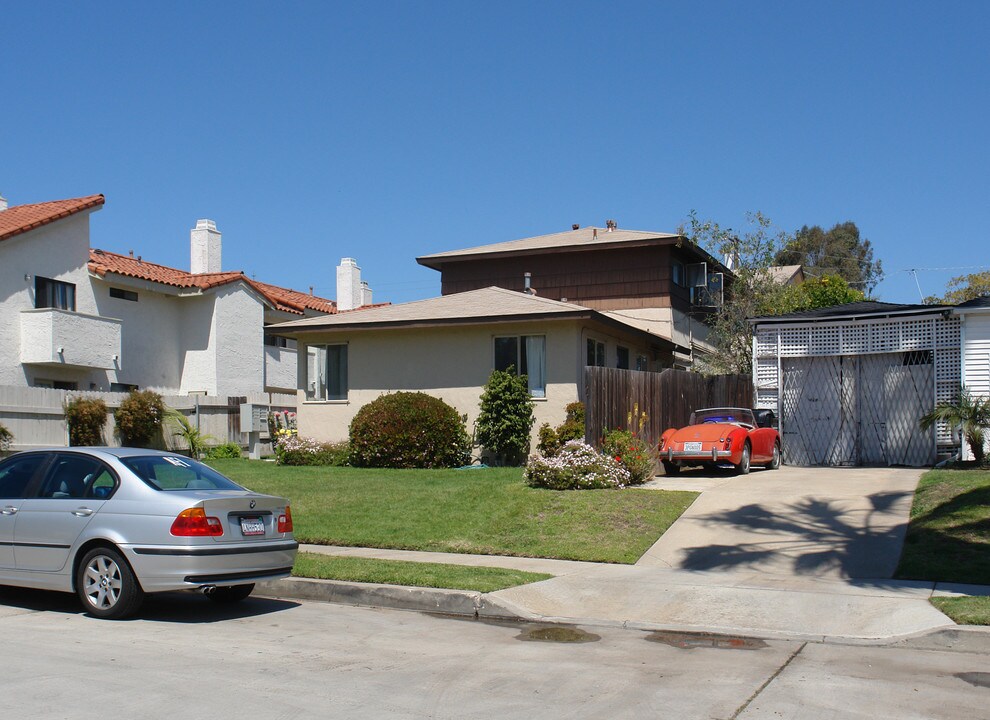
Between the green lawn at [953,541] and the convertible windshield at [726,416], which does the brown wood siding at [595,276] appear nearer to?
the convertible windshield at [726,416]

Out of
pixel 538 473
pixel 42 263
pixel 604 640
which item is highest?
pixel 42 263

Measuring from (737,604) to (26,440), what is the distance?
1804 centimetres

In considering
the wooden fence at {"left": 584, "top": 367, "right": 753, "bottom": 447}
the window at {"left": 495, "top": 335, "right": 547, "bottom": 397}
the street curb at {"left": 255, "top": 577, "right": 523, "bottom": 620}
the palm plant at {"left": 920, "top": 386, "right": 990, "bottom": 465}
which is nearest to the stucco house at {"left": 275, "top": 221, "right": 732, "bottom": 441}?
the window at {"left": 495, "top": 335, "right": 547, "bottom": 397}

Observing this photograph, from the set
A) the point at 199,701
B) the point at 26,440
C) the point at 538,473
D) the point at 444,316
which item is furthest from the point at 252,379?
the point at 199,701

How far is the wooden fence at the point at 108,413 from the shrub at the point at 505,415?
31.9 ft

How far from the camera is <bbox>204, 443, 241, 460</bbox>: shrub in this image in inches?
1036

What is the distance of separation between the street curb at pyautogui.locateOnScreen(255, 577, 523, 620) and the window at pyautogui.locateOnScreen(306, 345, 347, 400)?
12.8m

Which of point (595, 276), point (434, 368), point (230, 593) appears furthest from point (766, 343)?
point (230, 593)

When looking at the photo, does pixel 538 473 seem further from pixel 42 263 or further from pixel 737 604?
pixel 42 263

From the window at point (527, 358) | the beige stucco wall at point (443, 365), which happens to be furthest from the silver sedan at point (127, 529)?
the window at point (527, 358)

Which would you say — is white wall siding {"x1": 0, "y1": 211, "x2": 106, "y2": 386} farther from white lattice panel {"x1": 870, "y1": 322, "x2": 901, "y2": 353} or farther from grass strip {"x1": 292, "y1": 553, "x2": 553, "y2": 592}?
white lattice panel {"x1": 870, "y1": 322, "x2": 901, "y2": 353}

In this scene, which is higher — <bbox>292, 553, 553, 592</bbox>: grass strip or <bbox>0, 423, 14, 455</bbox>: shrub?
<bbox>0, 423, 14, 455</bbox>: shrub

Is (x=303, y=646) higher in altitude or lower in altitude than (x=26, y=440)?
lower

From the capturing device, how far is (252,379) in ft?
112
